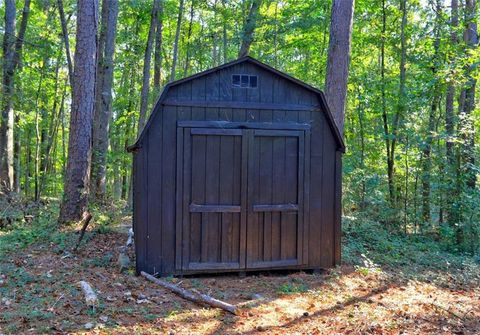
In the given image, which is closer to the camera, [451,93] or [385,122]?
[451,93]

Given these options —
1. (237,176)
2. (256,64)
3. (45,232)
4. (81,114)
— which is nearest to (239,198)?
(237,176)

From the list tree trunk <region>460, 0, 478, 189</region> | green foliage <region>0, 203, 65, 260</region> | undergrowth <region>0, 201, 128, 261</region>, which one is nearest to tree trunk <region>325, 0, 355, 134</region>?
tree trunk <region>460, 0, 478, 189</region>

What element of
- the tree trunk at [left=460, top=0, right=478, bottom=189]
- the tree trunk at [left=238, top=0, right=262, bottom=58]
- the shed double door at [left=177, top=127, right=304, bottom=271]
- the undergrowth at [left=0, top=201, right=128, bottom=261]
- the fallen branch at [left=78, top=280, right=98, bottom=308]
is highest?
the tree trunk at [left=238, top=0, right=262, bottom=58]

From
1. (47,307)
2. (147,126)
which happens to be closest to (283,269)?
(147,126)

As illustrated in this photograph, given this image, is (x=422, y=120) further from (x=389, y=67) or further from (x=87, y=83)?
(x=87, y=83)

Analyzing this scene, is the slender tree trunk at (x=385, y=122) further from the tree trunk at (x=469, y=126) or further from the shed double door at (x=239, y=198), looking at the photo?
the shed double door at (x=239, y=198)

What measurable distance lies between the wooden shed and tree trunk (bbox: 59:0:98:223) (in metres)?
2.94

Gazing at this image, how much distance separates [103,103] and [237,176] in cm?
739

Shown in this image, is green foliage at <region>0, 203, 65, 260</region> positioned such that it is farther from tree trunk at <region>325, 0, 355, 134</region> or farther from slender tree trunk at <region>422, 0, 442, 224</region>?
slender tree trunk at <region>422, 0, 442, 224</region>

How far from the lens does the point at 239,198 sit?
6504mm

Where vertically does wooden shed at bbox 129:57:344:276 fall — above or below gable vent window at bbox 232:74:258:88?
below

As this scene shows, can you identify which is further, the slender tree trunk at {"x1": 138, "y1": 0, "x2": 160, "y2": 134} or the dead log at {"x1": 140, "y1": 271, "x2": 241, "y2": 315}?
the slender tree trunk at {"x1": 138, "y1": 0, "x2": 160, "y2": 134}

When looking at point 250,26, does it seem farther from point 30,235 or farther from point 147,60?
point 30,235

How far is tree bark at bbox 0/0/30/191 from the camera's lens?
12953 millimetres
